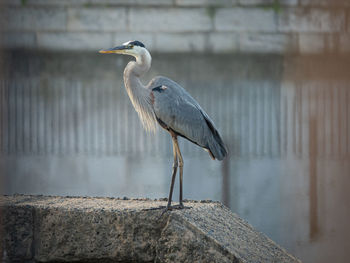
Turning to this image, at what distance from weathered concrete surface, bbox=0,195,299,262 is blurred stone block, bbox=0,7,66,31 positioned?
158 inches

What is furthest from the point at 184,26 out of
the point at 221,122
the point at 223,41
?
the point at 221,122

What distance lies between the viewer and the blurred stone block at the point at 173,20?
6523 millimetres

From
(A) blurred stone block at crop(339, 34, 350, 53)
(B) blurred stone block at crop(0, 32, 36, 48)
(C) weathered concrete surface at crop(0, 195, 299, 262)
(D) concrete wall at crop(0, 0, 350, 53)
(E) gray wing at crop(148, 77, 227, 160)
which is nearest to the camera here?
(C) weathered concrete surface at crop(0, 195, 299, 262)

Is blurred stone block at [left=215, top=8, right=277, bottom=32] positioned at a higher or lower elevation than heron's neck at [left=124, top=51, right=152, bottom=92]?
higher

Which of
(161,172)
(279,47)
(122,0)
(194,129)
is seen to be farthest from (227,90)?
(194,129)

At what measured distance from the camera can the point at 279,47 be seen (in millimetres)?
6609

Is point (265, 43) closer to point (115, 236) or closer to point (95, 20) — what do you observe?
point (95, 20)

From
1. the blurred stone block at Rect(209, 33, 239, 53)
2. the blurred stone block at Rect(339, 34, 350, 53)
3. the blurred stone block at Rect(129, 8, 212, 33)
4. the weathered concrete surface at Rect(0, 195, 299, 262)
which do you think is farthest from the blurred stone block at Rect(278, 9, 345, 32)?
the weathered concrete surface at Rect(0, 195, 299, 262)

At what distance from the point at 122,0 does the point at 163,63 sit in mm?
976

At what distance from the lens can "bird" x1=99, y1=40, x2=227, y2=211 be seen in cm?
319

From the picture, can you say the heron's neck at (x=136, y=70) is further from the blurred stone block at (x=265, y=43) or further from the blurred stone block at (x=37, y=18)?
the blurred stone block at (x=37, y=18)

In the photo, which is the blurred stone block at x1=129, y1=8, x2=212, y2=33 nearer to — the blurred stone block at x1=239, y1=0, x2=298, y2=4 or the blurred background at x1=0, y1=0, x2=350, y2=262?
the blurred background at x1=0, y1=0, x2=350, y2=262

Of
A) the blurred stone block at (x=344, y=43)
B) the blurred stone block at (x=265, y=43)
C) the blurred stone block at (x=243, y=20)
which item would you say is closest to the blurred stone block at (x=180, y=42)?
the blurred stone block at (x=243, y=20)

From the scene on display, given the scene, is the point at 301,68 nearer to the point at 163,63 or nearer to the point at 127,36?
the point at 163,63
